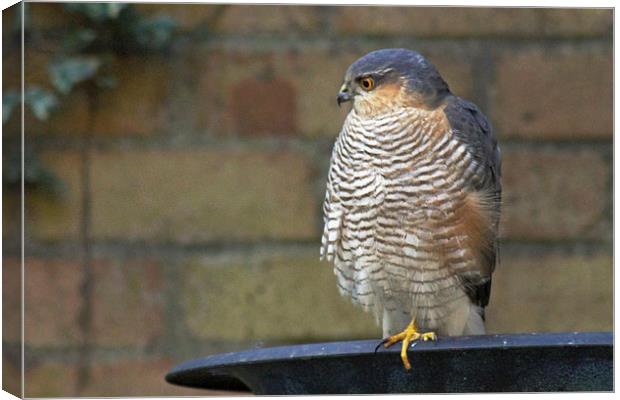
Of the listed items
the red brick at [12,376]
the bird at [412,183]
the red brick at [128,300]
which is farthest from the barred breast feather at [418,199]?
the red brick at [12,376]

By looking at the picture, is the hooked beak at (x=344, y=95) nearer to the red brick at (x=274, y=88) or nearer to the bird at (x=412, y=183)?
the bird at (x=412, y=183)

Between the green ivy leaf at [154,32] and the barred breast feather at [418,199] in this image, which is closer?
the barred breast feather at [418,199]

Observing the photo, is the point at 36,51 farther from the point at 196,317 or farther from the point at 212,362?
the point at 212,362

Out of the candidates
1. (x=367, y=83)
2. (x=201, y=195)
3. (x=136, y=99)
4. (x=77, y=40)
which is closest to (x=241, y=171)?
(x=201, y=195)

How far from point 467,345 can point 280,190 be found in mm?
744

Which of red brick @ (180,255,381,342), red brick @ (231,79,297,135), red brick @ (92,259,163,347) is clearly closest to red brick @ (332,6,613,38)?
red brick @ (231,79,297,135)

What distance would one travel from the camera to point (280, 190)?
1.75 meters

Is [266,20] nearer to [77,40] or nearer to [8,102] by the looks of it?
[77,40]

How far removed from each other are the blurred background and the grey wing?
28cm

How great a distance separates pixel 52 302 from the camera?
1.72 m

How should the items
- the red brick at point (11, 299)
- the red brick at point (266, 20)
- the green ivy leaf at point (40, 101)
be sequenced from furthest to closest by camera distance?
the red brick at point (266, 20) → the green ivy leaf at point (40, 101) → the red brick at point (11, 299)

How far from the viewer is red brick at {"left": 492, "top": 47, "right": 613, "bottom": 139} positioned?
1.73m

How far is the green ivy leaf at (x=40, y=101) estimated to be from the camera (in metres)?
1.66

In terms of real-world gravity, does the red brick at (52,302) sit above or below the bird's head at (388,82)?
below
